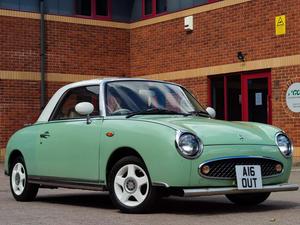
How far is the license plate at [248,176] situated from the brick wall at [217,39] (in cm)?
978

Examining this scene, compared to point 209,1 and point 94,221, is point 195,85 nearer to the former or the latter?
point 209,1

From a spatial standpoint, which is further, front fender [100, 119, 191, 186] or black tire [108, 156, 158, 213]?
black tire [108, 156, 158, 213]

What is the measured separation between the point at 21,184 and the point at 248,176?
11.5 feet

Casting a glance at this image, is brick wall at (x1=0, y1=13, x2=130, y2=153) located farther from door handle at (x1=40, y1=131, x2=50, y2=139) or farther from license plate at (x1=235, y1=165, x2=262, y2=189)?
license plate at (x1=235, y1=165, x2=262, y2=189)

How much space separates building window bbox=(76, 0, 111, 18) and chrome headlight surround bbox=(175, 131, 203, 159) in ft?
48.4

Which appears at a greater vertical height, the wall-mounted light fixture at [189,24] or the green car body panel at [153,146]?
the wall-mounted light fixture at [189,24]

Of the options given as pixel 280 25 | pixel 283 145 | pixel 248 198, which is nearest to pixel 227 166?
pixel 283 145

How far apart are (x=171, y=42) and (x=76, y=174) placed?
12533 mm

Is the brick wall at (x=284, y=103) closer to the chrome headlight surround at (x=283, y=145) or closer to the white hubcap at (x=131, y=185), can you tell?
the chrome headlight surround at (x=283, y=145)

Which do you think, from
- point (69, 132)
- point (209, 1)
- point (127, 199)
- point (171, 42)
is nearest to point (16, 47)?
point (171, 42)

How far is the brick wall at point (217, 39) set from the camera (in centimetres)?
1666

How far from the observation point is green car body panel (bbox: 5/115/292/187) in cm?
675

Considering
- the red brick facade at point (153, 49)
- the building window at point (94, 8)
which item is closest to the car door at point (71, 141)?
the red brick facade at point (153, 49)

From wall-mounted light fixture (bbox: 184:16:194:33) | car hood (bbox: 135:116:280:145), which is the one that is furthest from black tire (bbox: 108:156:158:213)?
wall-mounted light fixture (bbox: 184:16:194:33)
